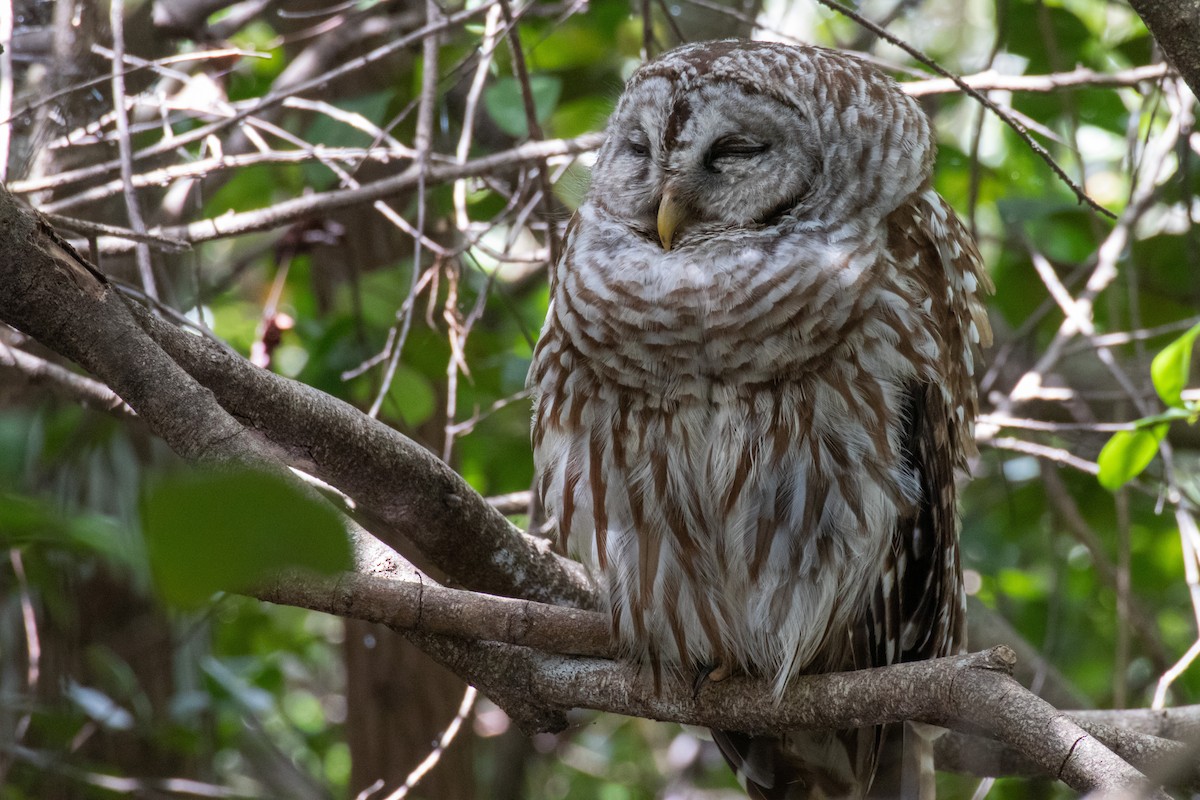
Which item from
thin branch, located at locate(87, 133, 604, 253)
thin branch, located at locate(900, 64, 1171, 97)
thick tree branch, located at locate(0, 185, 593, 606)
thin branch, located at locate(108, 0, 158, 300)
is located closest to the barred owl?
thick tree branch, located at locate(0, 185, 593, 606)

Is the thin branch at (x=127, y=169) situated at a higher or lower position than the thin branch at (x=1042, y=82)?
lower

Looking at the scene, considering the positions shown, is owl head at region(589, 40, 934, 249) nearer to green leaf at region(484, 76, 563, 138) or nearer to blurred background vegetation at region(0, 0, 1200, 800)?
blurred background vegetation at region(0, 0, 1200, 800)

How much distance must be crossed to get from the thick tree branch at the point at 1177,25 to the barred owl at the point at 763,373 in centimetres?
65

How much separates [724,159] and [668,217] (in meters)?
0.18

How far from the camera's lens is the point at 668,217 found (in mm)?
2225

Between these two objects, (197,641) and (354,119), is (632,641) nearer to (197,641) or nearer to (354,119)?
(354,119)

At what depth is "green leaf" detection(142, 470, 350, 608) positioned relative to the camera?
434mm

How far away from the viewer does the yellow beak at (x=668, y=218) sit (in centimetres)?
222

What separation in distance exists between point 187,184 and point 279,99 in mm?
701

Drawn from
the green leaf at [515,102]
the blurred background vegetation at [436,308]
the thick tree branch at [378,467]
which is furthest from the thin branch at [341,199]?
the thick tree branch at [378,467]

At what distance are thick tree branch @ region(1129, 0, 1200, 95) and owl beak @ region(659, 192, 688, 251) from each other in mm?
907

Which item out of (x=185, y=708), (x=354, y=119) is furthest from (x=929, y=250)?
(x=185, y=708)

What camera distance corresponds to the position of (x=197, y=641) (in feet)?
11.9

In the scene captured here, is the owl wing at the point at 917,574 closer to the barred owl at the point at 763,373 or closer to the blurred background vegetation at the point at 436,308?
the barred owl at the point at 763,373
